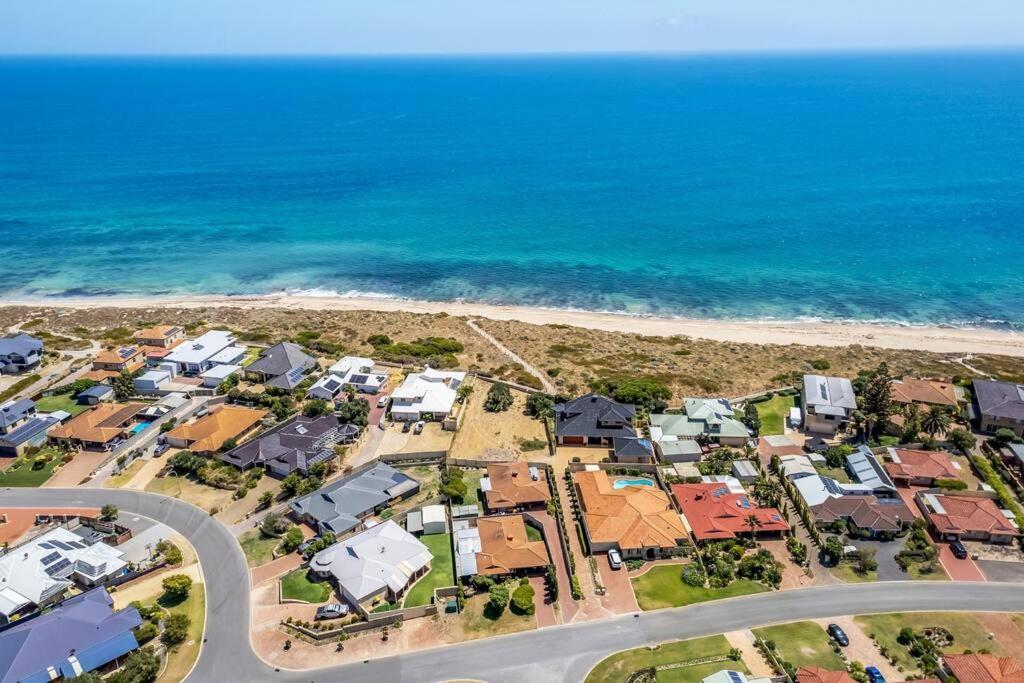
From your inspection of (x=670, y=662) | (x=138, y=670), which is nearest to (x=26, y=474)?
(x=138, y=670)

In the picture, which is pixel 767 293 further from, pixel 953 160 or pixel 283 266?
pixel 953 160

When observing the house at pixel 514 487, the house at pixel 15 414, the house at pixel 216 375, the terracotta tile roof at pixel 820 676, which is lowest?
the terracotta tile roof at pixel 820 676

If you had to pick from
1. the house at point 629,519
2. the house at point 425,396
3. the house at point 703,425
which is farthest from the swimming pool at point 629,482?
the house at point 425,396

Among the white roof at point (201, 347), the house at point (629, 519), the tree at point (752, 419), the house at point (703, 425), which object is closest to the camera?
the house at point (629, 519)

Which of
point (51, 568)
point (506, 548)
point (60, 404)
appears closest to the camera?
point (51, 568)

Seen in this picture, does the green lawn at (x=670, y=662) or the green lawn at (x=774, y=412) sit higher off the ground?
the green lawn at (x=774, y=412)

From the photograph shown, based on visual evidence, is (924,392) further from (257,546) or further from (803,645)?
(257,546)

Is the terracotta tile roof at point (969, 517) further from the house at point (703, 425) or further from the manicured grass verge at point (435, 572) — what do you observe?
the manicured grass verge at point (435, 572)
